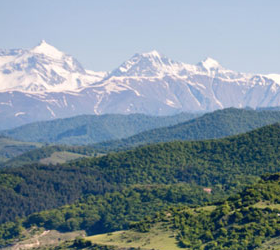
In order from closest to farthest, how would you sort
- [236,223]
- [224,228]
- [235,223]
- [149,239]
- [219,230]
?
[219,230] → [224,228] → [236,223] → [235,223] → [149,239]

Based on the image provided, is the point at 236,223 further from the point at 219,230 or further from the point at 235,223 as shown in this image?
the point at 219,230

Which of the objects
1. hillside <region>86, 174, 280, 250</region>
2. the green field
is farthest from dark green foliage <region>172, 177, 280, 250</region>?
the green field

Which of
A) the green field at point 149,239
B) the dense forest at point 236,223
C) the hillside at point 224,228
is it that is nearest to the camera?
the hillside at point 224,228

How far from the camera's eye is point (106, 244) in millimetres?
190000

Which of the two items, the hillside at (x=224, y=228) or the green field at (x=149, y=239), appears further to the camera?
the green field at (x=149, y=239)

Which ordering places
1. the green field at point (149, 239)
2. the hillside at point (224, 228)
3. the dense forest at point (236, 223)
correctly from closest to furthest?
the hillside at point (224, 228) → the dense forest at point (236, 223) → the green field at point (149, 239)

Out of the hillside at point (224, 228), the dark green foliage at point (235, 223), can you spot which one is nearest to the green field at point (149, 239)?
the hillside at point (224, 228)

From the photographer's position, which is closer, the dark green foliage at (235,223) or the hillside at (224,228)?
the hillside at (224,228)

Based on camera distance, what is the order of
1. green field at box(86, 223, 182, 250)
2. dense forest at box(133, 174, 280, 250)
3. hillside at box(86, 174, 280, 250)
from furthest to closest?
green field at box(86, 223, 182, 250), dense forest at box(133, 174, 280, 250), hillside at box(86, 174, 280, 250)

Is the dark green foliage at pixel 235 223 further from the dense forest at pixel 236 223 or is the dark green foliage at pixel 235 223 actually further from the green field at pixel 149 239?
the green field at pixel 149 239

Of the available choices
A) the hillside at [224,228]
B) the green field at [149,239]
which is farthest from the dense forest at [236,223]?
the green field at [149,239]

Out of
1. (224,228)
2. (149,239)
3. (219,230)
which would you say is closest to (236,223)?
(224,228)

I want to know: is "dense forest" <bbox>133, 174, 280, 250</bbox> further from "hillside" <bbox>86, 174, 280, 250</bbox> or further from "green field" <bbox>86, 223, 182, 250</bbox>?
"green field" <bbox>86, 223, 182, 250</bbox>

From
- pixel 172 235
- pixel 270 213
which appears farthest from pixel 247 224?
pixel 172 235
